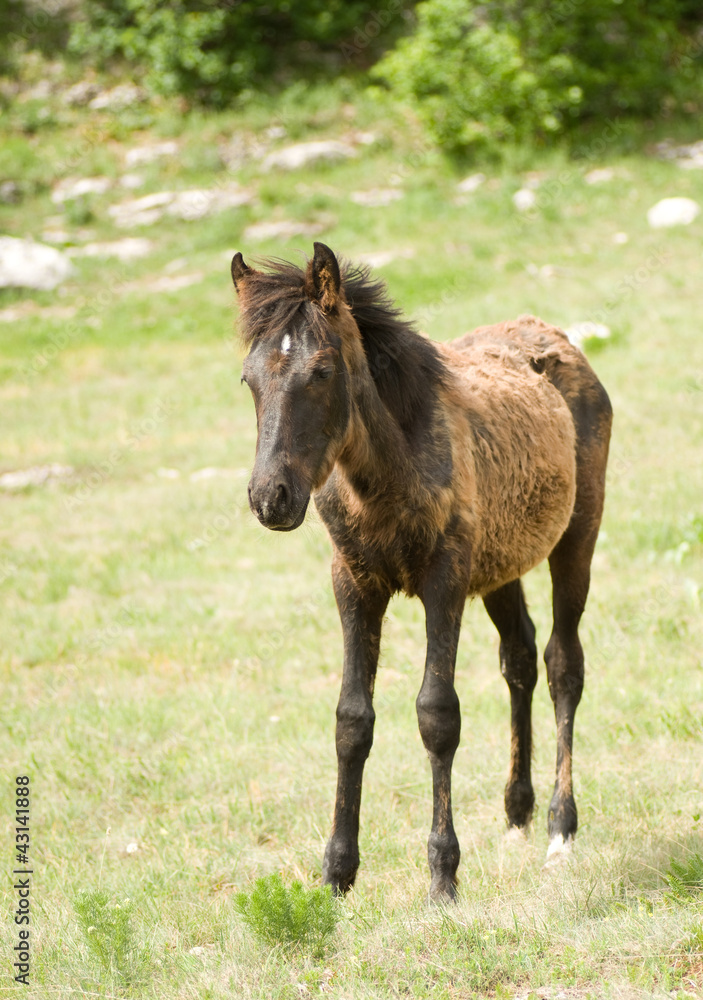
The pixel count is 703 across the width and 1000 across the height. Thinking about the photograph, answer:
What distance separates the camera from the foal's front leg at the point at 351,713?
442cm

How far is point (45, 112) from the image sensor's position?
92.5 feet

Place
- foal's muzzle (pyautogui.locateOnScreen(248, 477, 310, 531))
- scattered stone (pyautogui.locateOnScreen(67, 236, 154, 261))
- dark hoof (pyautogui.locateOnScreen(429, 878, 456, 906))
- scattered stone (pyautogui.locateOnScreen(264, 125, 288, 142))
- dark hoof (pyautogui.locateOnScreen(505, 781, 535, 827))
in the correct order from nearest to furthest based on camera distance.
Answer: foal's muzzle (pyautogui.locateOnScreen(248, 477, 310, 531)) → dark hoof (pyautogui.locateOnScreen(429, 878, 456, 906)) → dark hoof (pyautogui.locateOnScreen(505, 781, 535, 827)) → scattered stone (pyautogui.locateOnScreen(67, 236, 154, 261)) → scattered stone (pyautogui.locateOnScreen(264, 125, 288, 142))

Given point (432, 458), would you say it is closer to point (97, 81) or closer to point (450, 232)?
point (450, 232)

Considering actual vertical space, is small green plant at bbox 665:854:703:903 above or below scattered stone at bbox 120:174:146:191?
above

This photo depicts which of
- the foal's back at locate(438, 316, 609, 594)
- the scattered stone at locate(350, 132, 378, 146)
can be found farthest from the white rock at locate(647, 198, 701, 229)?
the foal's back at locate(438, 316, 609, 594)

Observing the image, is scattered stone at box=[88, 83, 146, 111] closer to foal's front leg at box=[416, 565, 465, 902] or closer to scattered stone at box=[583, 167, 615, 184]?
scattered stone at box=[583, 167, 615, 184]

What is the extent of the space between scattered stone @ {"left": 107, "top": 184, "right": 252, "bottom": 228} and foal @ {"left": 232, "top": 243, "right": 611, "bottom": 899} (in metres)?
18.8

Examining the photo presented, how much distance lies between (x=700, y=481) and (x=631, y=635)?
2.84m

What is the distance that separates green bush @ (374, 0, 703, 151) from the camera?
2245cm

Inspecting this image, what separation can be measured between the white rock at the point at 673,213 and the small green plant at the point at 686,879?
16536 millimetres

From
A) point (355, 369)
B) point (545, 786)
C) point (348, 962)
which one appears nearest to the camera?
point (348, 962)

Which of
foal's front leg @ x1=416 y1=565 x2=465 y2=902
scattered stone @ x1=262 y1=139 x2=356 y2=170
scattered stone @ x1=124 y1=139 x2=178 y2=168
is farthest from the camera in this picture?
scattered stone @ x1=124 y1=139 x2=178 y2=168

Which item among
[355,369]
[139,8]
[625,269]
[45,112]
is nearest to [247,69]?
[139,8]

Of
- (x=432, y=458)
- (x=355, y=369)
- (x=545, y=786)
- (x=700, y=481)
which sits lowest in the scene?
(x=700, y=481)
